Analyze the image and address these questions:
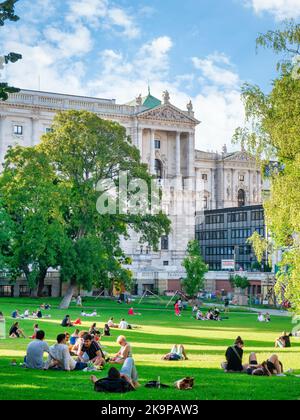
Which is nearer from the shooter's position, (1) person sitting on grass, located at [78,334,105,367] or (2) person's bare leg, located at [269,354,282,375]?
(2) person's bare leg, located at [269,354,282,375]

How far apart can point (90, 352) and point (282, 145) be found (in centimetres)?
1427

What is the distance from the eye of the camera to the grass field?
18.5 m

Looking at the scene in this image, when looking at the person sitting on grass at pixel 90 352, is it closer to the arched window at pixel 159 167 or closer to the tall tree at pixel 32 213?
the tall tree at pixel 32 213

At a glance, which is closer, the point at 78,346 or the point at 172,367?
the point at 172,367

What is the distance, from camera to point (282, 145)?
1330 inches

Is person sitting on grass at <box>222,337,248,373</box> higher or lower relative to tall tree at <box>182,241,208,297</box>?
lower

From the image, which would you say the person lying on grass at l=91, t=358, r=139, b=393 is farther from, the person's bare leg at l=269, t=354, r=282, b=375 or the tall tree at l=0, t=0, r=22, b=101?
the tall tree at l=0, t=0, r=22, b=101

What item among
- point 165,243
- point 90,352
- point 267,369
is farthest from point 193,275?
point 267,369

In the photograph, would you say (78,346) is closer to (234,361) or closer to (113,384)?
(234,361)

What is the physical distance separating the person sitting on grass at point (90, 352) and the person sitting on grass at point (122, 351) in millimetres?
483

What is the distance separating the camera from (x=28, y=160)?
67.8 m

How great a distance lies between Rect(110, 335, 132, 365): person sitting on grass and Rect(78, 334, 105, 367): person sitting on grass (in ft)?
1.58

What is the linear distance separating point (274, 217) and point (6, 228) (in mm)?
34400

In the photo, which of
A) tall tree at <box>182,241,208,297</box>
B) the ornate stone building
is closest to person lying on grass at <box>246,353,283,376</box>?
tall tree at <box>182,241,208,297</box>
